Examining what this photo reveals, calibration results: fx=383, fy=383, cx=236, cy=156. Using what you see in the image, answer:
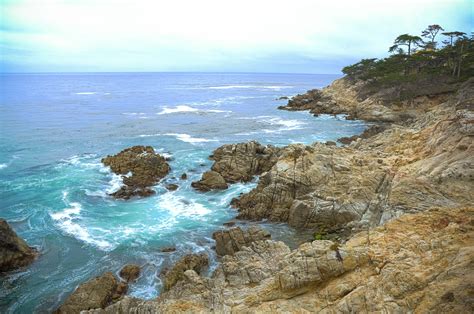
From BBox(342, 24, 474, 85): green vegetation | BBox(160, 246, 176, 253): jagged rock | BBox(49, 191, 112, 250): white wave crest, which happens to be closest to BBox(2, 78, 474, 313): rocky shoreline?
BBox(160, 246, 176, 253): jagged rock

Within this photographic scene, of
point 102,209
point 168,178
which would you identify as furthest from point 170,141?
point 102,209

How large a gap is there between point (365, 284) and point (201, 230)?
15037 mm

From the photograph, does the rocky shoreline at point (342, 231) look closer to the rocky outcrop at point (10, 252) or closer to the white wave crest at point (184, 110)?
the rocky outcrop at point (10, 252)

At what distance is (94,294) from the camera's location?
18.4m

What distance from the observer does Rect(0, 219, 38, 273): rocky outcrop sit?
21375 millimetres

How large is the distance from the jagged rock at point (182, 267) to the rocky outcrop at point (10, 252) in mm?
8538

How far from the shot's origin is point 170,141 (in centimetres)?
5153

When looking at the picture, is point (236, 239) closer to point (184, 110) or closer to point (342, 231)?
point (342, 231)

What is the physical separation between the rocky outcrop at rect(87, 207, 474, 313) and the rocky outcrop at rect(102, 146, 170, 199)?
16.6m

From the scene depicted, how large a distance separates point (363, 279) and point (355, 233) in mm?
7897

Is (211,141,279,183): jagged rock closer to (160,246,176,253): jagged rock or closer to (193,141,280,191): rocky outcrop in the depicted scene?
(193,141,280,191): rocky outcrop

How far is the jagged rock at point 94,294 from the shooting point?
17.8 metres

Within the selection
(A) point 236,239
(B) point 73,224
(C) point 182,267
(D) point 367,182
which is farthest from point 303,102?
(C) point 182,267

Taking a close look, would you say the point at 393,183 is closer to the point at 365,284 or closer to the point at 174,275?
the point at 365,284
